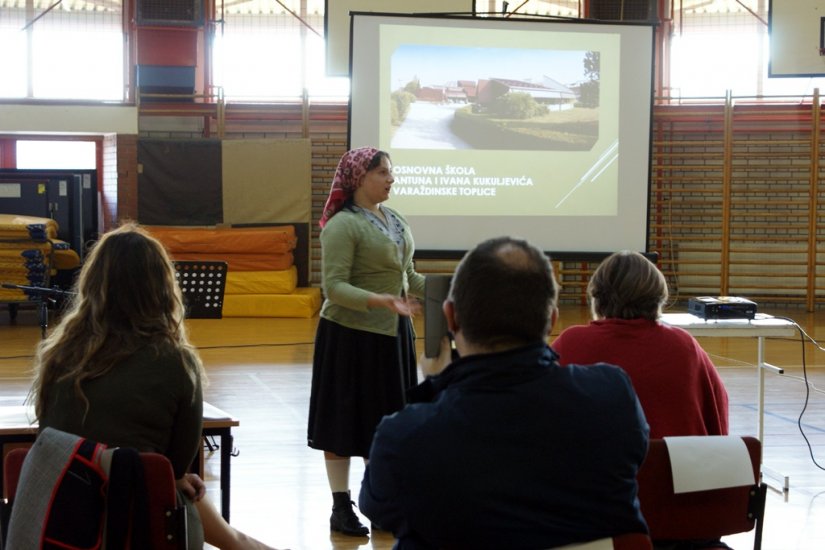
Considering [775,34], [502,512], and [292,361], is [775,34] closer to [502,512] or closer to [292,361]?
[292,361]

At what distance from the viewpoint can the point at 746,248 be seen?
11.3 m

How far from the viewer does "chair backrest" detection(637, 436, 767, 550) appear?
6.64 feet

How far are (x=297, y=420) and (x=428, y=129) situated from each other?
207cm

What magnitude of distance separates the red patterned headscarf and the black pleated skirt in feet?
1.34

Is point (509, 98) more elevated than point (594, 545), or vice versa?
point (509, 98)

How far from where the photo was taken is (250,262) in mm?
10141

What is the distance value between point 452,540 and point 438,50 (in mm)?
5301

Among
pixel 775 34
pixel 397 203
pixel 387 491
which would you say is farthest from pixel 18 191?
pixel 387 491

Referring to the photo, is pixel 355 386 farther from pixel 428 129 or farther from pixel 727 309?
pixel 428 129

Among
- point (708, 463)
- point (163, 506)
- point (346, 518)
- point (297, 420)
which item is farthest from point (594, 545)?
point (297, 420)

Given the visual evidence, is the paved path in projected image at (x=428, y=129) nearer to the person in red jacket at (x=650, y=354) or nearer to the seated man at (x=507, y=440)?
the person in red jacket at (x=650, y=354)

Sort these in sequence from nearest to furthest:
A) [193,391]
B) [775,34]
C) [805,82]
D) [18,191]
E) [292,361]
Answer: [193,391] → [292,361] → [775,34] → [18,191] → [805,82]

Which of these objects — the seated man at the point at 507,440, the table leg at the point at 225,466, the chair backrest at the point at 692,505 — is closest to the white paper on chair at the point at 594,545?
the seated man at the point at 507,440

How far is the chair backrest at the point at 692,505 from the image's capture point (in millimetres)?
2023
